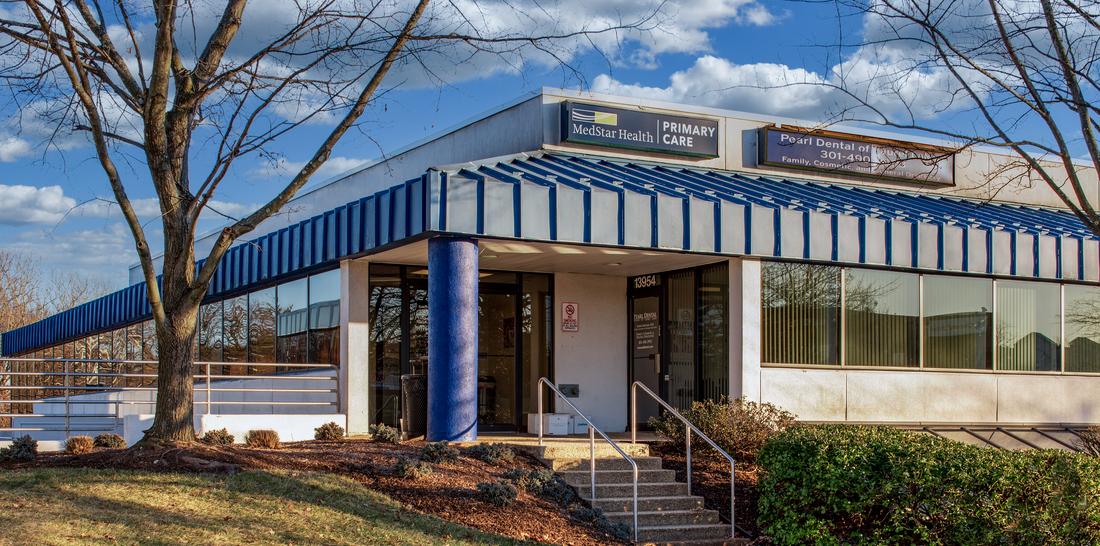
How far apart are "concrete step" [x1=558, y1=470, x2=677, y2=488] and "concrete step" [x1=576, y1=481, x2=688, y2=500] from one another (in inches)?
5.3

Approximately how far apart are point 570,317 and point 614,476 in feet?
18.3

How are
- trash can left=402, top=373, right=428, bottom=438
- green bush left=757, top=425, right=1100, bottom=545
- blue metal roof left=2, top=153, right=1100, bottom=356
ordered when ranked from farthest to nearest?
trash can left=402, top=373, right=428, bottom=438 → blue metal roof left=2, top=153, right=1100, bottom=356 → green bush left=757, top=425, right=1100, bottom=545

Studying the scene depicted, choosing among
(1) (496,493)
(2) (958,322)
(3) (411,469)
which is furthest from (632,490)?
(2) (958,322)

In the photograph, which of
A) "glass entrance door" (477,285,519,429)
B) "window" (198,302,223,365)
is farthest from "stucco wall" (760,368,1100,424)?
"window" (198,302,223,365)

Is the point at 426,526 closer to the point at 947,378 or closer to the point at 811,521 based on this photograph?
the point at 811,521

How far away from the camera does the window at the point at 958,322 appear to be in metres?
18.1

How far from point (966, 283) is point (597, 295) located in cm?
622

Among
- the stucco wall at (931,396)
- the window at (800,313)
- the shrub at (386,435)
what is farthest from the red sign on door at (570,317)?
the shrub at (386,435)

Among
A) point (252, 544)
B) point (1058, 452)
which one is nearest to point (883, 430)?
point (1058, 452)

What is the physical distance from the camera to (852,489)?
1134 cm

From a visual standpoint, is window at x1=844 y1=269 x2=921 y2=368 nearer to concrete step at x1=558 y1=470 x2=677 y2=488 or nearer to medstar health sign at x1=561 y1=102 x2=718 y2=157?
medstar health sign at x1=561 y1=102 x2=718 y2=157

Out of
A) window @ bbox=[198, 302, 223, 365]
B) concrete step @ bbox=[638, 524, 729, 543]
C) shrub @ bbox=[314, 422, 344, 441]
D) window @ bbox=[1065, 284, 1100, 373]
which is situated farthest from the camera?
window @ bbox=[198, 302, 223, 365]

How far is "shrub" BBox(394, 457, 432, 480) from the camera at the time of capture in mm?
11773

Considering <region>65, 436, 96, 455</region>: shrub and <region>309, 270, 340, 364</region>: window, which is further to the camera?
<region>309, 270, 340, 364</region>: window
